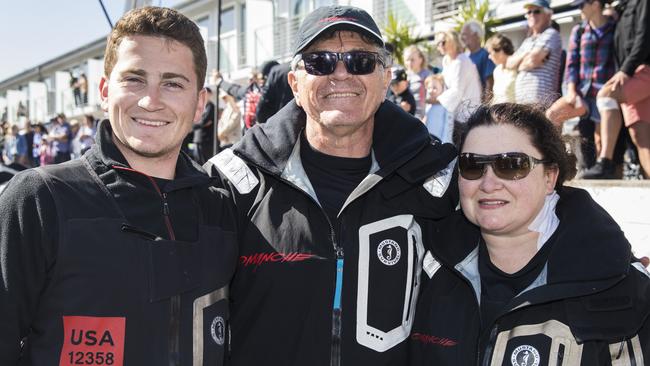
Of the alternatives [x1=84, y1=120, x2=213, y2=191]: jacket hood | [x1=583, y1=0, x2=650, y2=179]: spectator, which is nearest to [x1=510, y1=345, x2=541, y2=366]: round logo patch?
[x1=84, y1=120, x2=213, y2=191]: jacket hood

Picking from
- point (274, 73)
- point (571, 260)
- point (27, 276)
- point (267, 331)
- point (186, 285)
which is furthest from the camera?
point (274, 73)

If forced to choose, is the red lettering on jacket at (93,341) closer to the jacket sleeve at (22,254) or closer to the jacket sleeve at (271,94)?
the jacket sleeve at (22,254)

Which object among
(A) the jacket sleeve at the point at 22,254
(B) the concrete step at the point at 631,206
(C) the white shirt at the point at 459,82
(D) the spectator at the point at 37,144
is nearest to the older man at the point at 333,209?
(A) the jacket sleeve at the point at 22,254

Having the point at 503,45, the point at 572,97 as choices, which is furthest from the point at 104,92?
the point at 503,45

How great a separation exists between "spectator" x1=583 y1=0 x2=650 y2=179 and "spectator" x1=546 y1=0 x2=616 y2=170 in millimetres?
183

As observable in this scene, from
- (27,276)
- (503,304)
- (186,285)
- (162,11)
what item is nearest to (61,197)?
(27,276)

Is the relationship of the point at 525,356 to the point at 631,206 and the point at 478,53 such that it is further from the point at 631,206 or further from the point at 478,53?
the point at 478,53

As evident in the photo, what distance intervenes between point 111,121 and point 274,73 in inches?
166

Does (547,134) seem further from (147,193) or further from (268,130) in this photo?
(147,193)

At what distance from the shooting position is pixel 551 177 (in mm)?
2621

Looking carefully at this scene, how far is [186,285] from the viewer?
214cm

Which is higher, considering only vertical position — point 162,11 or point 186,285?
point 162,11

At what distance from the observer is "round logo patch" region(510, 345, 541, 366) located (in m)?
2.26

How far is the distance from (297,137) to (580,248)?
131cm
